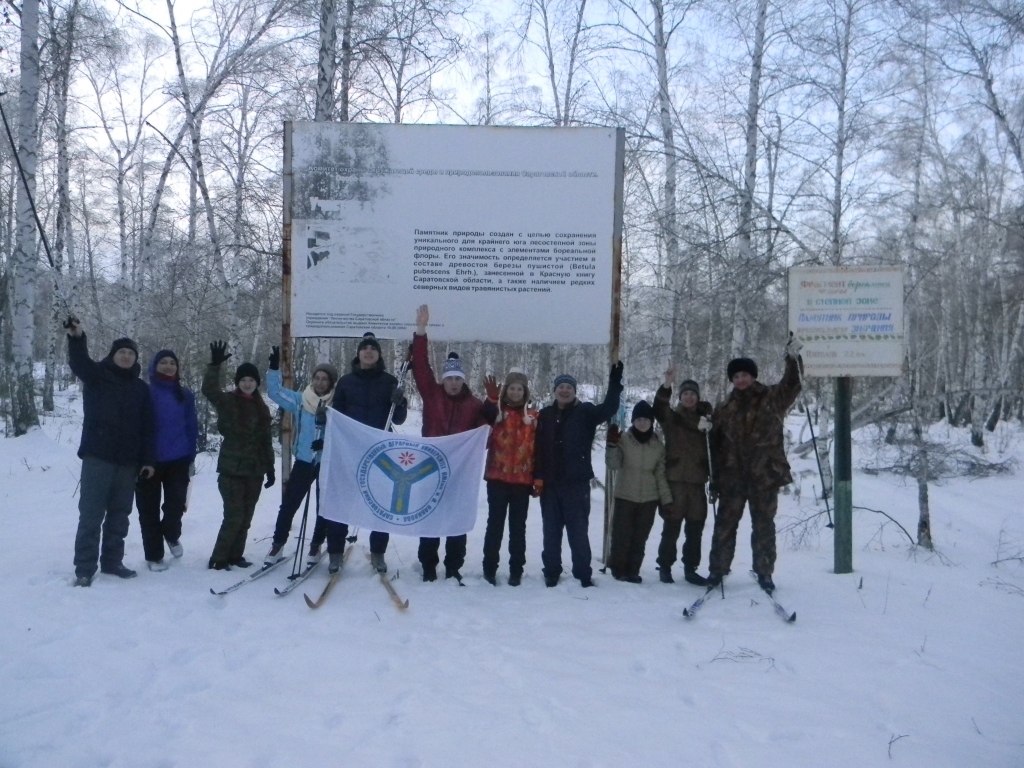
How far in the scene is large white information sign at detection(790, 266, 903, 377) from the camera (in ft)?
21.2

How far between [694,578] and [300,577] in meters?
3.30

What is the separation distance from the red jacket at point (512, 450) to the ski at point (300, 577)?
1.68 metres

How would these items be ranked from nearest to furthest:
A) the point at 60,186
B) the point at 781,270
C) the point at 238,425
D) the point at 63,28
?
the point at 238,425, the point at 781,270, the point at 63,28, the point at 60,186

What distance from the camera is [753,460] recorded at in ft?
20.1

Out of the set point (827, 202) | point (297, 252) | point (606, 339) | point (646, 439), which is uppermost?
point (827, 202)

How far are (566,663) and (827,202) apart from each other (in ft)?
31.5

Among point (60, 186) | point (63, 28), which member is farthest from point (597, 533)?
point (60, 186)

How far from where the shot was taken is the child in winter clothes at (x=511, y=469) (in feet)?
21.1

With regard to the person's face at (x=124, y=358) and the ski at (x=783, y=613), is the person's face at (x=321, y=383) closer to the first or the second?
the person's face at (x=124, y=358)

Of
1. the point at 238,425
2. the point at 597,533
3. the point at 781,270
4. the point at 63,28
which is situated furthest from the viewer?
Result: the point at 63,28

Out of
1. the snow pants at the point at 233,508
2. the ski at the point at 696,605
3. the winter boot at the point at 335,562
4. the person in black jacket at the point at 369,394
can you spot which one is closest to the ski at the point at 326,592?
the winter boot at the point at 335,562

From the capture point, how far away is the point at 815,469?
629 inches

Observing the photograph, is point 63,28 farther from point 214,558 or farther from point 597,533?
point 597,533

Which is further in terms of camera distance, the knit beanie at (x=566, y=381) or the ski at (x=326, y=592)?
the knit beanie at (x=566, y=381)
